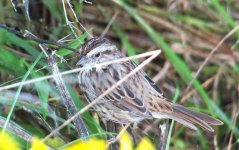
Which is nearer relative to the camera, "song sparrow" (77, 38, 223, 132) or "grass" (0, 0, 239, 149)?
"song sparrow" (77, 38, 223, 132)

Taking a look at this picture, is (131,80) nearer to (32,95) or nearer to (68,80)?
(68,80)

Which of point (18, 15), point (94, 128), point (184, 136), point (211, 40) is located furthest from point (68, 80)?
point (211, 40)

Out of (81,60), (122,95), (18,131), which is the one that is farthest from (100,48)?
(18,131)

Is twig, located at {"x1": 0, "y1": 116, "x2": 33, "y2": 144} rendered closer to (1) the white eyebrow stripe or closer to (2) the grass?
(1) the white eyebrow stripe

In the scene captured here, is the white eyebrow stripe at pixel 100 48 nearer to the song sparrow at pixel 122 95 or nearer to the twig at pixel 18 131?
the song sparrow at pixel 122 95

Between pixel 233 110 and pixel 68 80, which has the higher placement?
pixel 68 80

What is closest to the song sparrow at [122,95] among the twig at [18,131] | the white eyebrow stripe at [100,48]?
the white eyebrow stripe at [100,48]

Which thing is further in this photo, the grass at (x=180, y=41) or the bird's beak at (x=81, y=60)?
the grass at (x=180, y=41)

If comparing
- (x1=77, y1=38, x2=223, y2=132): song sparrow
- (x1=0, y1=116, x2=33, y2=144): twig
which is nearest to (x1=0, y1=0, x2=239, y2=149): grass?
(x1=77, y1=38, x2=223, y2=132): song sparrow
